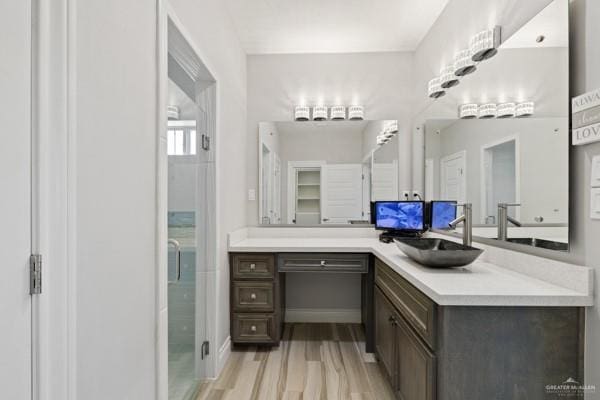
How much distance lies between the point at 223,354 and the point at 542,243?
87.6 inches

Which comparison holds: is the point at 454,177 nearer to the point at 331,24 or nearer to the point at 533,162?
the point at 533,162

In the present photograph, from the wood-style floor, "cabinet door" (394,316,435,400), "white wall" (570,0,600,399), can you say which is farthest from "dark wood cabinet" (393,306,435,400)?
"white wall" (570,0,600,399)

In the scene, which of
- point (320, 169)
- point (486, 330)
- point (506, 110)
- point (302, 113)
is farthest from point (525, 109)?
point (302, 113)

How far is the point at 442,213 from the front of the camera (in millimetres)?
2604

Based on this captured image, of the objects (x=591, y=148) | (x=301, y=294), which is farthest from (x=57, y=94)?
(x=301, y=294)

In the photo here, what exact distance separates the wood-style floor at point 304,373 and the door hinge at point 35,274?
5.47 ft

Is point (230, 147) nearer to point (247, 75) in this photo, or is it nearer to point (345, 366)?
point (247, 75)

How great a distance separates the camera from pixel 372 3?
2.55 metres

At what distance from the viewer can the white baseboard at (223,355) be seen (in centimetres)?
234

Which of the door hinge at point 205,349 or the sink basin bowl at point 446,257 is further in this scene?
the door hinge at point 205,349

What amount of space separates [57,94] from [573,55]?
74.2 inches

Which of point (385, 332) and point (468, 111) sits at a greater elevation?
point (468, 111)

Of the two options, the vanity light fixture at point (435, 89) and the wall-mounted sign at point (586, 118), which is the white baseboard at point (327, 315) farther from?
the wall-mounted sign at point (586, 118)

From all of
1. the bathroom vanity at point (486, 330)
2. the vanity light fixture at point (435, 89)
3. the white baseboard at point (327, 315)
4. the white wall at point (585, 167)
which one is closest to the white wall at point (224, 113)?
the white baseboard at point (327, 315)
